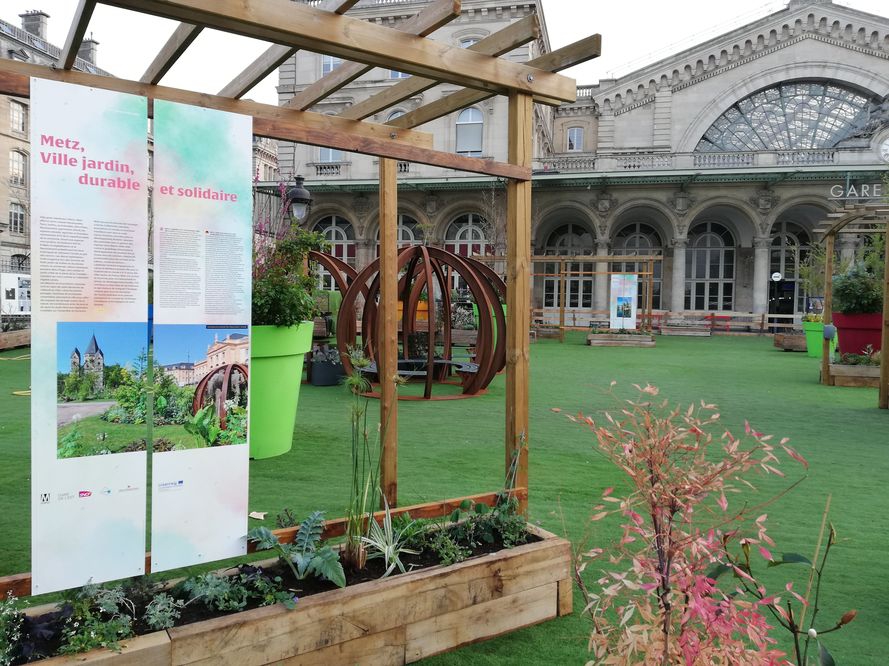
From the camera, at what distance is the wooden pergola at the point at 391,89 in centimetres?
250

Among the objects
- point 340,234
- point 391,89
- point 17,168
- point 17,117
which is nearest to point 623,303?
point 340,234

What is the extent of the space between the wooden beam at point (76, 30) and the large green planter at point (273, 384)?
2347 millimetres

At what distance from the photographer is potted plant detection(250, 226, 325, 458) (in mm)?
5184

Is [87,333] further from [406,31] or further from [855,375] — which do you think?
[855,375]

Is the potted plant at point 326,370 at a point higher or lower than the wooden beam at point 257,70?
lower

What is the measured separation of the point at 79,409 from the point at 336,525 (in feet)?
3.83

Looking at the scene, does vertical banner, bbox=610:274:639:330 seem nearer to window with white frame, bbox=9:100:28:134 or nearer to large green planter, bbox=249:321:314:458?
large green planter, bbox=249:321:314:458

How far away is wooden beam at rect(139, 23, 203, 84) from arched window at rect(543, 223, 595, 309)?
86.3ft

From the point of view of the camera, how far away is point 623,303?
20141mm

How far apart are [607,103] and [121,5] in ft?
102

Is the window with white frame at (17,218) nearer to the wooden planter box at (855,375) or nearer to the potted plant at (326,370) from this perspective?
the potted plant at (326,370)

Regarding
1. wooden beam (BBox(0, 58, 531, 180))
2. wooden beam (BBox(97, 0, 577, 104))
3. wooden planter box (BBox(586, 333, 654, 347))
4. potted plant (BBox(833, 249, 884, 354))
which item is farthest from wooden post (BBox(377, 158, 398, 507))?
wooden planter box (BBox(586, 333, 654, 347))

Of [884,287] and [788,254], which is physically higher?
[788,254]

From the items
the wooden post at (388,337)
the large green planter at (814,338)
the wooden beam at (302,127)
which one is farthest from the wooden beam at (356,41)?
the large green planter at (814,338)
